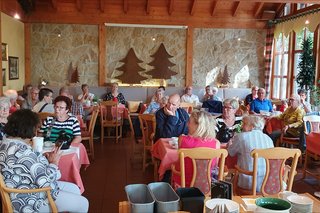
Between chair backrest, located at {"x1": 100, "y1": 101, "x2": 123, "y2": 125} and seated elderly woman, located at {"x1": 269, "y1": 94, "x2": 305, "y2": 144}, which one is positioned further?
chair backrest, located at {"x1": 100, "y1": 101, "x2": 123, "y2": 125}

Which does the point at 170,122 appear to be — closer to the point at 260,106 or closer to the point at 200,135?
the point at 200,135

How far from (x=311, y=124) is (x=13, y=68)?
22.6 ft

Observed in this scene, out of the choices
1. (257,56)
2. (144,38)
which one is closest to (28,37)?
(144,38)

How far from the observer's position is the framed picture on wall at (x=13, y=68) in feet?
28.5

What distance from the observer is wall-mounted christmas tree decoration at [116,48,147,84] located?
33.8ft

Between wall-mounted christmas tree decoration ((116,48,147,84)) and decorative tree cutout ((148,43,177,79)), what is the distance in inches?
14.0

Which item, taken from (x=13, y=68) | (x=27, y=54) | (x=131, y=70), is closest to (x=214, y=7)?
(x=131, y=70)

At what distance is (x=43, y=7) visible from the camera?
388 inches

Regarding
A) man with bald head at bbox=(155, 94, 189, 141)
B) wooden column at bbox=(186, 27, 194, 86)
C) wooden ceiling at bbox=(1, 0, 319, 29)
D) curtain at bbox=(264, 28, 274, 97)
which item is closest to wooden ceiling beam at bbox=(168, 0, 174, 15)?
wooden ceiling at bbox=(1, 0, 319, 29)

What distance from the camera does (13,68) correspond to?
29.3 feet

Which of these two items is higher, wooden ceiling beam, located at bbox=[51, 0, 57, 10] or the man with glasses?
wooden ceiling beam, located at bbox=[51, 0, 57, 10]

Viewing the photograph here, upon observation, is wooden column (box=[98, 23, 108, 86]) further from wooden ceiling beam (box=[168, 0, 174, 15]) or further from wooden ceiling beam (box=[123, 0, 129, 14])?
wooden ceiling beam (box=[168, 0, 174, 15])

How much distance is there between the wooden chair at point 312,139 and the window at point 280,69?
4.30 meters

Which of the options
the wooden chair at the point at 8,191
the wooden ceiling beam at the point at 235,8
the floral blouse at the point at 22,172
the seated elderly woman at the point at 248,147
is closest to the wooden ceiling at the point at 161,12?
the wooden ceiling beam at the point at 235,8
